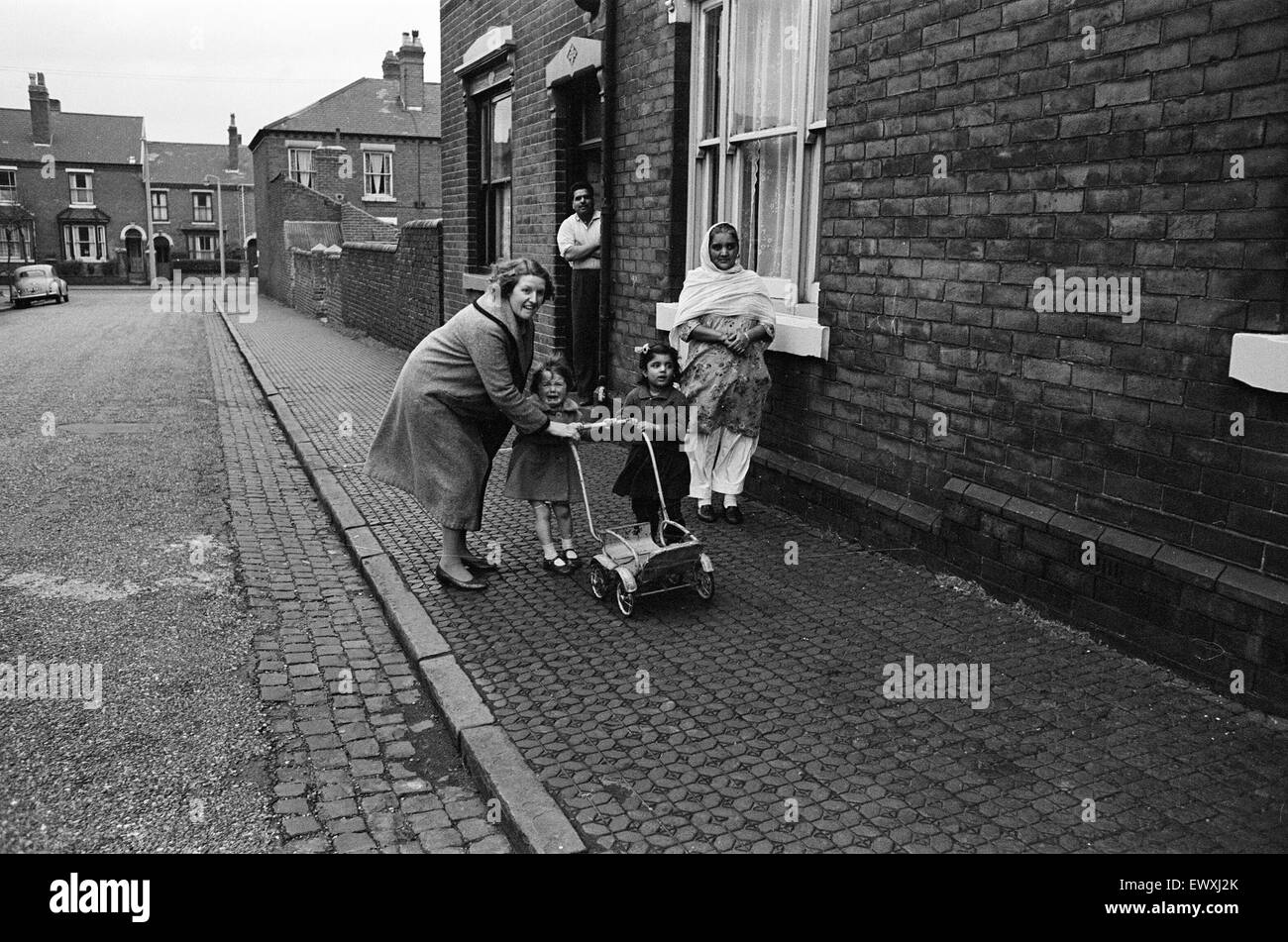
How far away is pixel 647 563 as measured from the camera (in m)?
5.54

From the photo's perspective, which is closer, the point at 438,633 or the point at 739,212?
the point at 438,633

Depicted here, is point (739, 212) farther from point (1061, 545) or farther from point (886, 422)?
point (1061, 545)

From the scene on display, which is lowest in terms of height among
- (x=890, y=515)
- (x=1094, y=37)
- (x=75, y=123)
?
(x=890, y=515)

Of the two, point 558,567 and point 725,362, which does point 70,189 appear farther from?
point 558,567

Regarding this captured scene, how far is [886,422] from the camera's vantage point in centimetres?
656

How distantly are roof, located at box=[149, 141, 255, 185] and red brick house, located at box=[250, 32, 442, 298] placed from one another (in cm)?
2154

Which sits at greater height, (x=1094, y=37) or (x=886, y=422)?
(x=1094, y=37)

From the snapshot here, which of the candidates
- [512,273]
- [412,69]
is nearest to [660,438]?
[512,273]

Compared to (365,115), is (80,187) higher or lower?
lower

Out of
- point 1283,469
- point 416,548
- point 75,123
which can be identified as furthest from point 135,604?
point 75,123

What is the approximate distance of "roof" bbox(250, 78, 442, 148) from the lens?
52.5 meters

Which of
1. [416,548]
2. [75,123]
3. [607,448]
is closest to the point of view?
[416,548]

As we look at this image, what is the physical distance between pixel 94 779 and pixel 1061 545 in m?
4.20

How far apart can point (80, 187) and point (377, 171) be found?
2813cm
